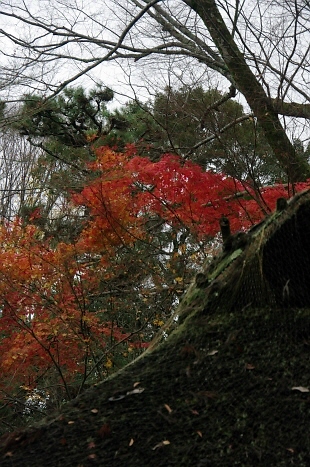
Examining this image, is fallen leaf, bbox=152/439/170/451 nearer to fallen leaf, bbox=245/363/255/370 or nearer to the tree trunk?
the tree trunk

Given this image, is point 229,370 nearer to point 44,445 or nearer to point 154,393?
Answer: point 154,393

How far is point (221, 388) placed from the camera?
157 cm

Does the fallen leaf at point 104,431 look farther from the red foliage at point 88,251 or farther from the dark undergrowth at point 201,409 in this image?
the red foliage at point 88,251

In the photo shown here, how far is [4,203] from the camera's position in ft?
47.4

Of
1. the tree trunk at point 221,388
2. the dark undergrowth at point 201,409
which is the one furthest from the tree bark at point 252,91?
the dark undergrowth at point 201,409

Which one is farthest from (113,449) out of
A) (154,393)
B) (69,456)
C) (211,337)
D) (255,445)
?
(211,337)

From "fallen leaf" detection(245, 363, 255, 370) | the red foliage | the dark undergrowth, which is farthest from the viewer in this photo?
the red foliage

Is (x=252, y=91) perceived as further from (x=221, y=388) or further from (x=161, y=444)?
(x=161, y=444)

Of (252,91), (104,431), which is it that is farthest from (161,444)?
(252,91)

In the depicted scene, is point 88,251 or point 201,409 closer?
point 201,409

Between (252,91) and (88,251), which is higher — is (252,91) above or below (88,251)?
above

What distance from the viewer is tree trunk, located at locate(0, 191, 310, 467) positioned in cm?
139

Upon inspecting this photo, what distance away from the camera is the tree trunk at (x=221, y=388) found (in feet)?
4.57

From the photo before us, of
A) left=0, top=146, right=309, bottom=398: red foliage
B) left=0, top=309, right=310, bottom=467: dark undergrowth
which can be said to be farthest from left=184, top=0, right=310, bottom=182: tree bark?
left=0, top=309, right=310, bottom=467: dark undergrowth
